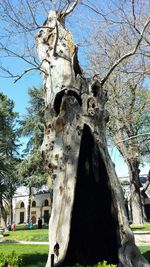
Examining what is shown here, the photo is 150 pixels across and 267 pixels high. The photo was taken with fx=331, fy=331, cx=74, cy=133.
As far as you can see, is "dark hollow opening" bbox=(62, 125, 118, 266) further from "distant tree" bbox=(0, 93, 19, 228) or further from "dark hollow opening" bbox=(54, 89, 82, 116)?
"distant tree" bbox=(0, 93, 19, 228)

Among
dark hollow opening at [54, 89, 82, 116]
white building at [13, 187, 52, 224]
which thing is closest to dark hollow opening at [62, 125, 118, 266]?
dark hollow opening at [54, 89, 82, 116]

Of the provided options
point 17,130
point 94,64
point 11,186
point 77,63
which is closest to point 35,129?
point 17,130

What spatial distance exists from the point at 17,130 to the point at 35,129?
462 cm

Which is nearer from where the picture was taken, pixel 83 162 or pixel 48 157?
pixel 48 157

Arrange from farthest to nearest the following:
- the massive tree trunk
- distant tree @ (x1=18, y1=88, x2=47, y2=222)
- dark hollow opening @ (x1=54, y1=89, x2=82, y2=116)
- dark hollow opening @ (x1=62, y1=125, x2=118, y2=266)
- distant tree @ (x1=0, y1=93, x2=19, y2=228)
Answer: distant tree @ (x1=18, y1=88, x2=47, y2=222)
distant tree @ (x1=0, y1=93, x2=19, y2=228)
dark hollow opening @ (x1=54, y1=89, x2=82, y2=116)
dark hollow opening @ (x1=62, y1=125, x2=118, y2=266)
the massive tree trunk

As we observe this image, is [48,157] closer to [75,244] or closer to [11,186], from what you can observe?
[75,244]

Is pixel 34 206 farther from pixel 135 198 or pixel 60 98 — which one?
pixel 60 98

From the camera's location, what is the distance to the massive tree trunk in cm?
524

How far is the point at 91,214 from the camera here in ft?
20.4

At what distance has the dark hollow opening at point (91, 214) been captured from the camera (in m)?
5.76

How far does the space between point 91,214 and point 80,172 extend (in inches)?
32.4

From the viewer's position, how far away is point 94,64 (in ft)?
51.7

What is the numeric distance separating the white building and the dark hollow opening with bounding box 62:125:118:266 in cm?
4142

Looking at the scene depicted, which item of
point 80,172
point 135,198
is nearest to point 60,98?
point 80,172
